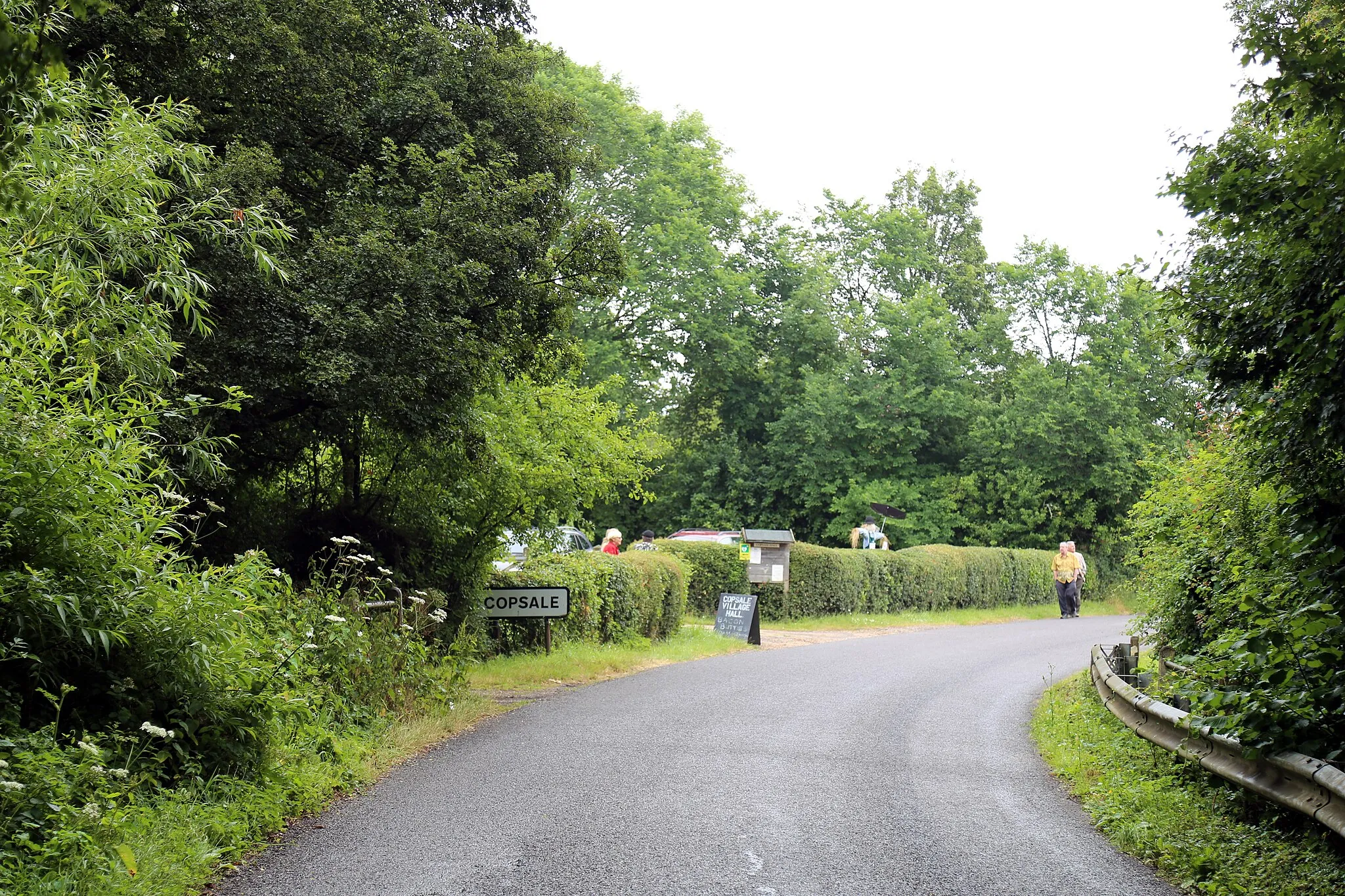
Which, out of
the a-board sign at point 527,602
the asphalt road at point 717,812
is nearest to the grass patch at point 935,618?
the a-board sign at point 527,602

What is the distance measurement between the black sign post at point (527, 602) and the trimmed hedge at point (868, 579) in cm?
946

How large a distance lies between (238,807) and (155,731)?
0.74m

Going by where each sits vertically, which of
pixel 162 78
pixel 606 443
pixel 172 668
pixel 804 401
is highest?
pixel 804 401

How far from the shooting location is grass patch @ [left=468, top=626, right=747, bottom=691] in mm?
14281

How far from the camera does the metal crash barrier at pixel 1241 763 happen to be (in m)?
5.46

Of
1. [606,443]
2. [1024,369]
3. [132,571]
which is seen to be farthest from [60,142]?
[1024,369]

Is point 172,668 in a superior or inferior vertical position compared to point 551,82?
inferior

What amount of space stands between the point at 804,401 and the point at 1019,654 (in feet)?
78.7

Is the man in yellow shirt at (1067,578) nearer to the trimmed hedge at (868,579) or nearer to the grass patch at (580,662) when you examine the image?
the trimmed hedge at (868,579)

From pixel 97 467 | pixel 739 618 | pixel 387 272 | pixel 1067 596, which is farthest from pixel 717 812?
pixel 1067 596

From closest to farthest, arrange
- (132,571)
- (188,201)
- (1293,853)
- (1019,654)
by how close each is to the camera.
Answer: (1293,853) → (132,571) → (188,201) → (1019,654)

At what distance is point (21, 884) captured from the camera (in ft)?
15.8

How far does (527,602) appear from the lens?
48.7 ft

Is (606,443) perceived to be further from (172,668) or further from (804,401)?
(804,401)
